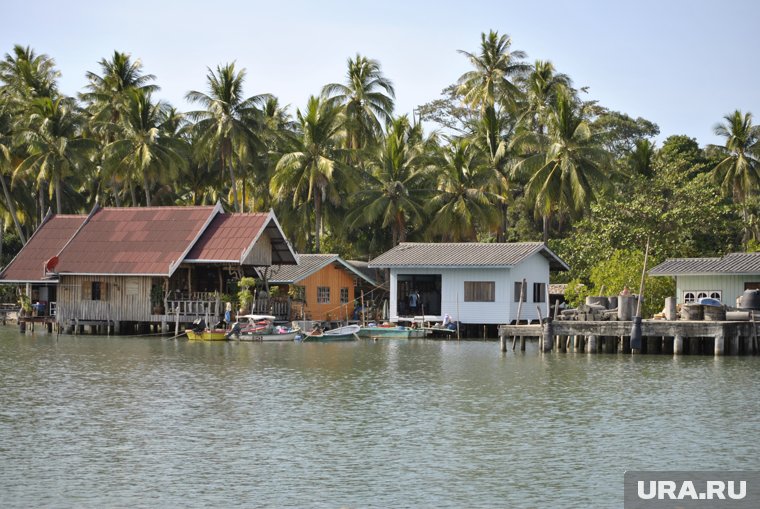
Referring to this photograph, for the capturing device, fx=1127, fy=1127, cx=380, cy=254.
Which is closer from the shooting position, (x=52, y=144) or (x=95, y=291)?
(x=95, y=291)

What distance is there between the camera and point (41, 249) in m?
54.5

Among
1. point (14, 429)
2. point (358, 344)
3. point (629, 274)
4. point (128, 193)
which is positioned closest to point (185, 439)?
point (14, 429)

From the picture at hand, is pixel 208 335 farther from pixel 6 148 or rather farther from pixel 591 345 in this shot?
pixel 6 148

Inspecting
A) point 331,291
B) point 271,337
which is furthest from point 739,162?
point 271,337

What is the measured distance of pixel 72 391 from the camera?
28750mm

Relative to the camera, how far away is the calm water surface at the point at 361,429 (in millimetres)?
17156

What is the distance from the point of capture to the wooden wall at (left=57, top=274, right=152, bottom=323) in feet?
169

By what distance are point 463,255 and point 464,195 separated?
11352 mm

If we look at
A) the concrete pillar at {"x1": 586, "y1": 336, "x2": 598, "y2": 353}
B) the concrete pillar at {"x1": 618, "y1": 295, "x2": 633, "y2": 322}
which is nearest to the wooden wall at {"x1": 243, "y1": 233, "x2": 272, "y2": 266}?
the concrete pillar at {"x1": 586, "y1": 336, "x2": 598, "y2": 353}

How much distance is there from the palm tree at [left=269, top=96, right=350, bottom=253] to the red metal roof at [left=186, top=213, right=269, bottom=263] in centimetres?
1117

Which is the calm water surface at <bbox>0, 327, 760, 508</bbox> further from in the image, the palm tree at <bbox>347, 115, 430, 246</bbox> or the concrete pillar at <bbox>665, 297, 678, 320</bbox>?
the palm tree at <bbox>347, 115, 430, 246</bbox>

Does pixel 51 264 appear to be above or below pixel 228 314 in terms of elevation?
above

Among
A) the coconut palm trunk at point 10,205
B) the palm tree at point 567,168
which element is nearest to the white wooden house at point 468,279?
the palm tree at point 567,168

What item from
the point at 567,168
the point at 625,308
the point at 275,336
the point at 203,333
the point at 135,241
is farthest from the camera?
the point at 567,168
